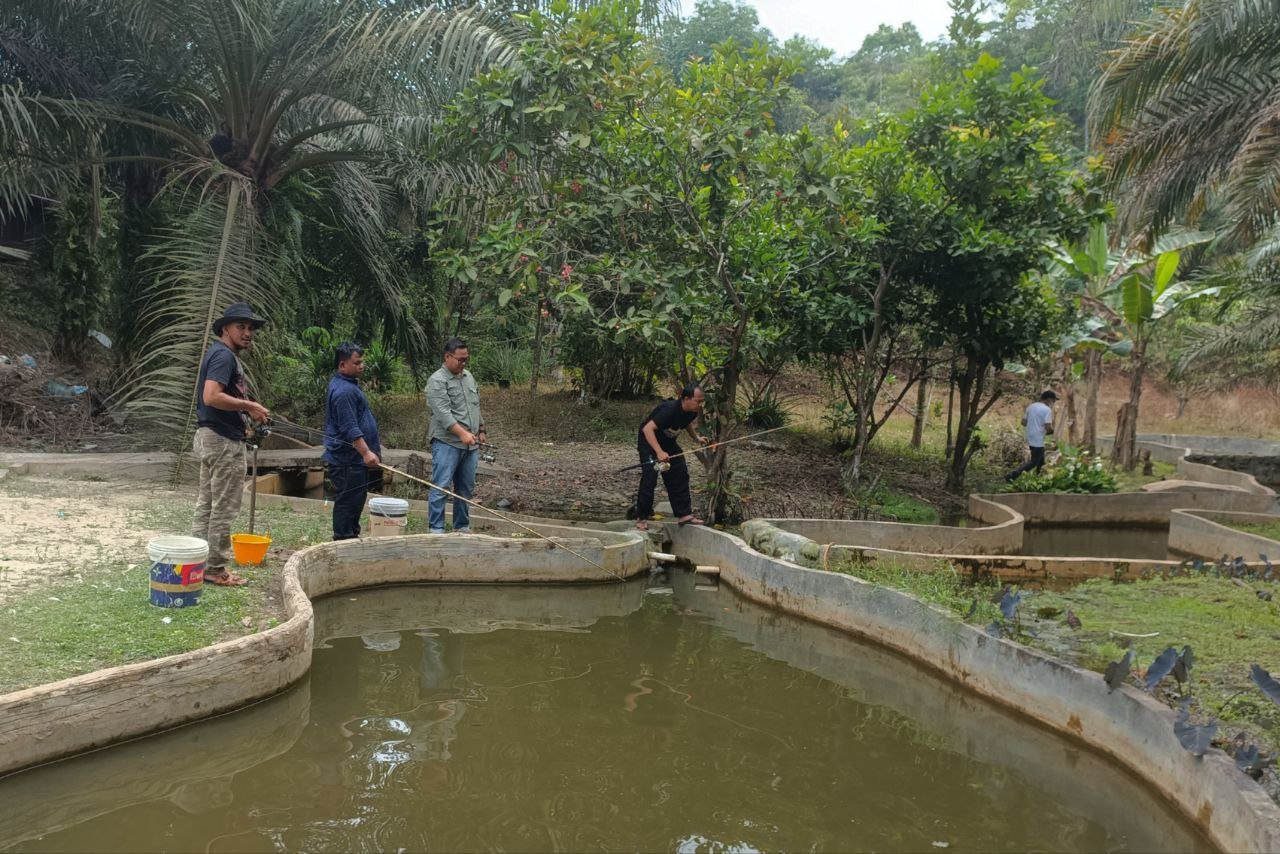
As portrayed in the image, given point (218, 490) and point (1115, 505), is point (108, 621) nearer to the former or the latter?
point (218, 490)

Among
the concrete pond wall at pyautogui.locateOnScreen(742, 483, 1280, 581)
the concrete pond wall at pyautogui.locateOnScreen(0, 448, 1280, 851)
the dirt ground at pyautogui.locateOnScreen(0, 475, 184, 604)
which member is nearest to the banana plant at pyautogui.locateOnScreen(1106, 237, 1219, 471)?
the concrete pond wall at pyautogui.locateOnScreen(742, 483, 1280, 581)

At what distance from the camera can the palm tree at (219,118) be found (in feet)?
34.1

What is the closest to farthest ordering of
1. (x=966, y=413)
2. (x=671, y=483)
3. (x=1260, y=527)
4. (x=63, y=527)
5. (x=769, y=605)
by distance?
(x=63, y=527)
(x=769, y=605)
(x=671, y=483)
(x=1260, y=527)
(x=966, y=413)

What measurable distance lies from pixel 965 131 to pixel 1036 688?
7.25 meters

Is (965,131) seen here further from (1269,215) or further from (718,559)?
(718,559)

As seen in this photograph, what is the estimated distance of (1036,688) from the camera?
6.09 meters

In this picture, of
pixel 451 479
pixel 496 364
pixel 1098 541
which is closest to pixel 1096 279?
pixel 1098 541

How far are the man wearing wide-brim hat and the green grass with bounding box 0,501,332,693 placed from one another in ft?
1.13

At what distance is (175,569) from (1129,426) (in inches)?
663

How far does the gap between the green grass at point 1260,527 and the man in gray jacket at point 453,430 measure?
9530 millimetres

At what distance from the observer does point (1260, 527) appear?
1291cm

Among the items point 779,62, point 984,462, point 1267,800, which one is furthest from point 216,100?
point 984,462

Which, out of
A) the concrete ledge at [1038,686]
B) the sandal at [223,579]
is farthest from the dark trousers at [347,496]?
the concrete ledge at [1038,686]

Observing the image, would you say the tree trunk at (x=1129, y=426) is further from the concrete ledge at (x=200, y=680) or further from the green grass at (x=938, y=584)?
the concrete ledge at (x=200, y=680)
